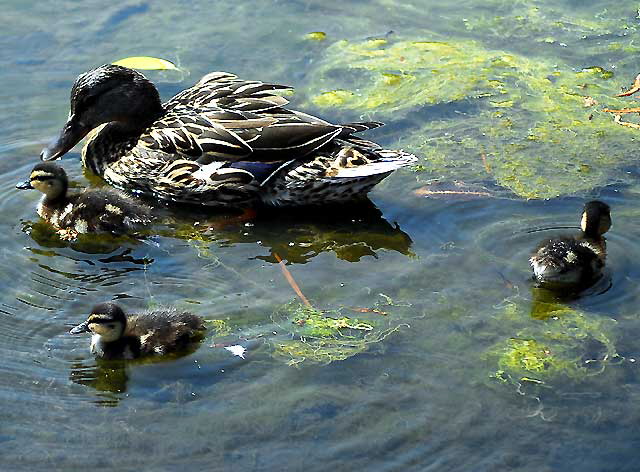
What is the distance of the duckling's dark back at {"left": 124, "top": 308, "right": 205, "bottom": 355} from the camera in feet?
15.7

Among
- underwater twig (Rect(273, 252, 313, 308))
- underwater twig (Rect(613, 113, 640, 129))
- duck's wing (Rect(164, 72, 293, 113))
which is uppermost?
duck's wing (Rect(164, 72, 293, 113))

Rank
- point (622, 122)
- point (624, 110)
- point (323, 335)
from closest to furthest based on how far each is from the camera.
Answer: point (323, 335) < point (622, 122) < point (624, 110)

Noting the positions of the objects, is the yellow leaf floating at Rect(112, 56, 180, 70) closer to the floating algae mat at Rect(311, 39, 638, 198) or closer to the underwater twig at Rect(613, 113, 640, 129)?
the floating algae mat at Rect(311, 39, 638, 198)

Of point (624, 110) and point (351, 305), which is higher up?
point (624, 110)

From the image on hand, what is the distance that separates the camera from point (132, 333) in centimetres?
480

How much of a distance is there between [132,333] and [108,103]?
207 cm

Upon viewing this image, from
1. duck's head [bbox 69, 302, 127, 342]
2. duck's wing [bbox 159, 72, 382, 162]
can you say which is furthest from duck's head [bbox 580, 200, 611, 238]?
duck's head [bbox 69, 302, 127, 342]

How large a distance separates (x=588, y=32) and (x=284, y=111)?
272 cm

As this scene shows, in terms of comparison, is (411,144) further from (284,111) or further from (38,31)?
(38,31)

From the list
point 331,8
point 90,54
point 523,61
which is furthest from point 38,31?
point 523,61

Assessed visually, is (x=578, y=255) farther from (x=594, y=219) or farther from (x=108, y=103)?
(x=108, y=103)

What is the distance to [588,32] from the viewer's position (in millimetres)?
7730

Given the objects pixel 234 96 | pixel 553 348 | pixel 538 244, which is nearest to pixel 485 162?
pixel 538 244

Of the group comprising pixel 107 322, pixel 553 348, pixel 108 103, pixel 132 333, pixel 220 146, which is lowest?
pixel 553 348
